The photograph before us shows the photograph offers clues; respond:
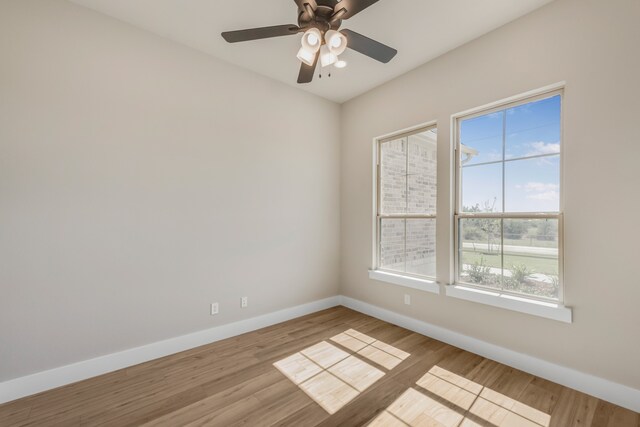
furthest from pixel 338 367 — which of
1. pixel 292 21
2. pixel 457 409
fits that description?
pixel 292 21

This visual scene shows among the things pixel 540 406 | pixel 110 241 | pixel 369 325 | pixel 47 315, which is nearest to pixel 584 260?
pixel 540 406

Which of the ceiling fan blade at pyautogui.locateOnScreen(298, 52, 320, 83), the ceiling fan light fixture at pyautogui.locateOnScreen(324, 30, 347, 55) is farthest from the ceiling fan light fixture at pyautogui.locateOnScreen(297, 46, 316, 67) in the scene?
the ceiling fan blade at pyautogui.locateOnScreen(298, 52, 320, 83)

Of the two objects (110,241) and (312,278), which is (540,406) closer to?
(312,278)

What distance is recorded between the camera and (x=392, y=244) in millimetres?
3674

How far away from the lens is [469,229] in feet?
9.47

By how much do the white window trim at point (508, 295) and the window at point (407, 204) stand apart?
9.5 inches

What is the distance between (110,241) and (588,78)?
4070mm

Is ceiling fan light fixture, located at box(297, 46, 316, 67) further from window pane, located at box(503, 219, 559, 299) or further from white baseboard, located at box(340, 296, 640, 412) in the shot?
white baseboard, located at box(340, 296, 640, 412)

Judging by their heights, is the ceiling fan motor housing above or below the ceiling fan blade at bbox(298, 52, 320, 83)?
above

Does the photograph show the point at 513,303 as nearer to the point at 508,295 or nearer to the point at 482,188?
the point at 508,295

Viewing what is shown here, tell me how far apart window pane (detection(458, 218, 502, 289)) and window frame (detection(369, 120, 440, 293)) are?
0.95 feet

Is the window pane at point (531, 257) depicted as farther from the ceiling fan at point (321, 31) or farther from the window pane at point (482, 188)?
the ceiling fan at point (321, 31)

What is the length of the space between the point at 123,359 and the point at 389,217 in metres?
3.17

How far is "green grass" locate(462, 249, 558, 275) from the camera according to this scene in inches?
92.4
